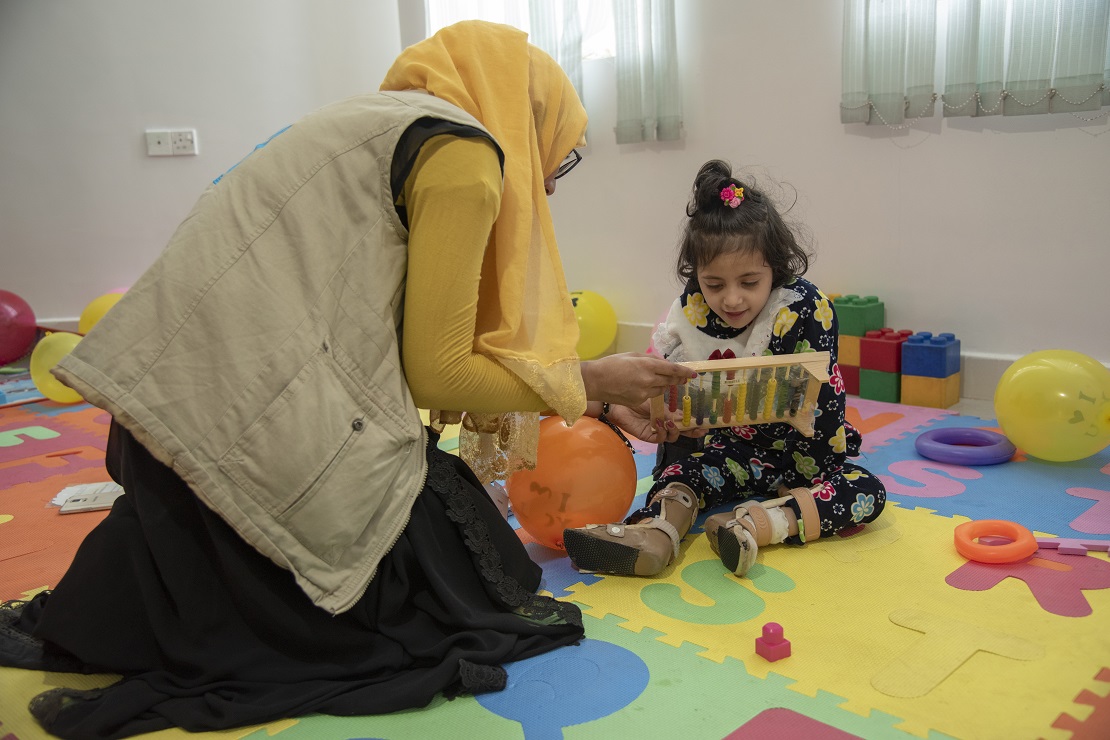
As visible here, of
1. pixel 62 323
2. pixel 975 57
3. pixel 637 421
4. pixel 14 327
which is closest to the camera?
pixel 637 421

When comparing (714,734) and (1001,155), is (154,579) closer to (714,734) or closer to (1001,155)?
(714,734)

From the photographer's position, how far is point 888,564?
1.76 m

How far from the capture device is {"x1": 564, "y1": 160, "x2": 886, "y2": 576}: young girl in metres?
1.76

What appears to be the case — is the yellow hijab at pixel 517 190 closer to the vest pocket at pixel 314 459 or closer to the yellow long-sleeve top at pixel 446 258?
the yellow long-sleeve top at pixel 446 258

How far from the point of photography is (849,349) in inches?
121

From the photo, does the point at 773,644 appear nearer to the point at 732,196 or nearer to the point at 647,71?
the point at 732,196

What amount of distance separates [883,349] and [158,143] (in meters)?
3.59

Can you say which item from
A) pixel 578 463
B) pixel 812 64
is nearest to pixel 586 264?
pixel 812 64

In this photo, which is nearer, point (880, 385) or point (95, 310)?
point (880, 385)

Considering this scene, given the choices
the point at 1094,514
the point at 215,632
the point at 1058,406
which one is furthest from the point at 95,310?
the point at 1094,514

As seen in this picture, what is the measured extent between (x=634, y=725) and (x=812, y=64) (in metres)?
2.59

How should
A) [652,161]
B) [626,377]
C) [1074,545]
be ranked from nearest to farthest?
1. [626,377]
2. [1074,545]
3. [652,161]

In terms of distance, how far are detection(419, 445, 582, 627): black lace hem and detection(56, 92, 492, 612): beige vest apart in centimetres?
10

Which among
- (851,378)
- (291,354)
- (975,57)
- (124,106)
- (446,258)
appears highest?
(124,106)
